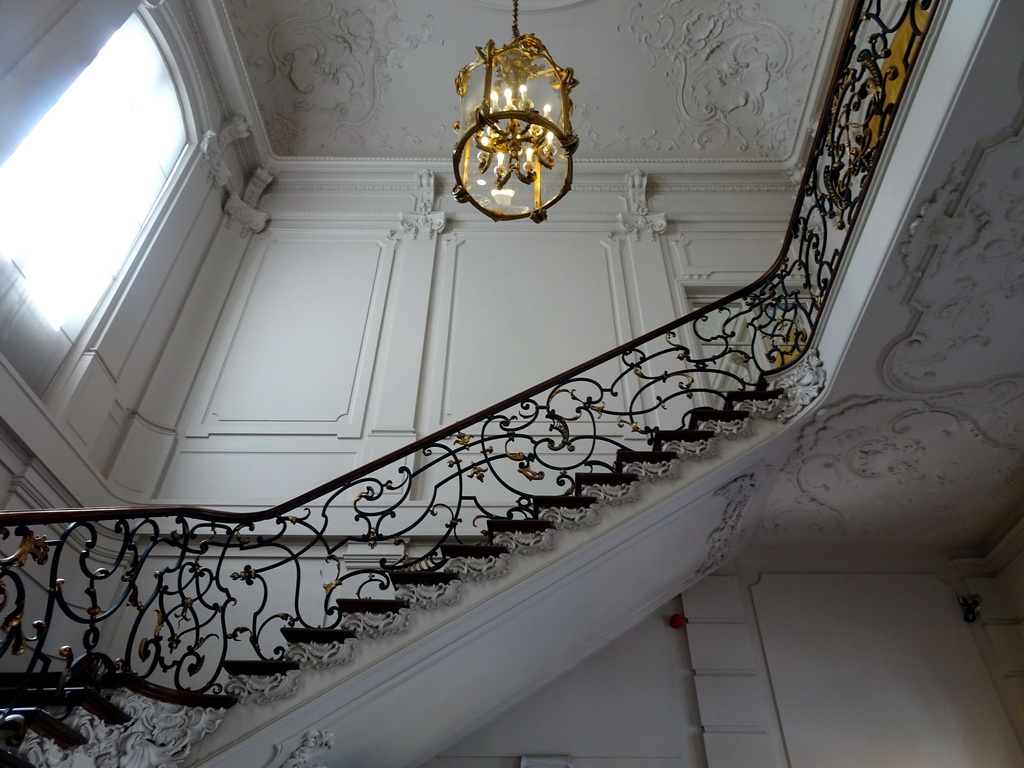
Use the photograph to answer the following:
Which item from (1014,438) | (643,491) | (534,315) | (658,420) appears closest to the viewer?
(643,491)

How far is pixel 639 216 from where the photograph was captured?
8.07 metres

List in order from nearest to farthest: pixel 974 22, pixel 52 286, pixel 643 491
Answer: pixel 974 22 < pixel 643 491 < pixel 52 286

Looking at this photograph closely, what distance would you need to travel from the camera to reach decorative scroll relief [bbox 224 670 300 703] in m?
3.23

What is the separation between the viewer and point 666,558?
190 inches

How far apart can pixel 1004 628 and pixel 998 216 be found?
3.45m

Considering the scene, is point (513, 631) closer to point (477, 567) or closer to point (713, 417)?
point (477, 567)

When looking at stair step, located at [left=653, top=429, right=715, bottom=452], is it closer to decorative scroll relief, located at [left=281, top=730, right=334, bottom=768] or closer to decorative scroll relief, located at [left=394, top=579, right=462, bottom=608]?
decorative scroll relief, located at [left=394, top=579, right=462, bottom=608]

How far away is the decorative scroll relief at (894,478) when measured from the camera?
4621 millimetres

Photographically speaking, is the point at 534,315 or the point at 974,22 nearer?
the point at 974,22

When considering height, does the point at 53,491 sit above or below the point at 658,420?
below

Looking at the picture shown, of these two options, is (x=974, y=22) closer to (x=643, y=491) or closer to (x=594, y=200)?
(x=643, y=491)

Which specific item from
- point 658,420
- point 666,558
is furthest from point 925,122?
point 658,420

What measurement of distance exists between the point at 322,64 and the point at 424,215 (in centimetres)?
225

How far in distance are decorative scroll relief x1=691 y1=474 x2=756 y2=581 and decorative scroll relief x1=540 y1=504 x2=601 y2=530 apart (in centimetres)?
105
